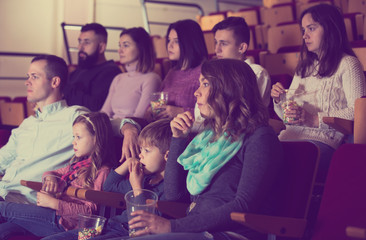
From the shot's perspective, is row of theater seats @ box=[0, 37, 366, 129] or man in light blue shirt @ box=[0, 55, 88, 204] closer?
man in light blue shirt @ box=[0, 55, 88, 204]

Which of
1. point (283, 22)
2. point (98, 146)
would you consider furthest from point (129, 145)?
point (283, 22)

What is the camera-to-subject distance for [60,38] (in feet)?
15.7

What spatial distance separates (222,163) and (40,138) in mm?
867

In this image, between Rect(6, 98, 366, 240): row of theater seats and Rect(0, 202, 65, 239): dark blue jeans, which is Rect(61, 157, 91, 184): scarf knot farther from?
Rect(6, 98, 366, 240): row of theater seats

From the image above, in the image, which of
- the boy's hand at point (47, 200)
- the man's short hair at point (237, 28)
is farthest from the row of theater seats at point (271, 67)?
the boy's hand at point (47, 200)

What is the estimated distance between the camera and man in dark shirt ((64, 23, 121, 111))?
2279 millimetres

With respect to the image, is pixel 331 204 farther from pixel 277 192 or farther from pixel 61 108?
pixel 61 108

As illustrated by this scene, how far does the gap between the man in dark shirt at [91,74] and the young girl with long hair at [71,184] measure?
64 centimetres

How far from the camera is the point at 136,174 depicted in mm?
1373

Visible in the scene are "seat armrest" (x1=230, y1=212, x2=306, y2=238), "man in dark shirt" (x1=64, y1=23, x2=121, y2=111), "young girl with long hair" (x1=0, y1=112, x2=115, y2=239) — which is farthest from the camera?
"man in dark shirt" (x1=64, y1=23, x2=121, y2=111)

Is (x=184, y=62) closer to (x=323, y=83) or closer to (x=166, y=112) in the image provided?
(x=166, y=112)

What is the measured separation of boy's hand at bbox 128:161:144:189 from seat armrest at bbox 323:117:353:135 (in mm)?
530

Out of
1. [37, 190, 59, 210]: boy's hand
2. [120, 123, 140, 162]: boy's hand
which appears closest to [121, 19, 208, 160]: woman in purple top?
[120, 123, 140, 162]: boy's hand

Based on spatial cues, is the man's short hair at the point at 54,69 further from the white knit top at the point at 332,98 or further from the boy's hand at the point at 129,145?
the white knit top at the point at 332,98
